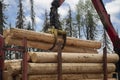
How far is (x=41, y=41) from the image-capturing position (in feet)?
37.7

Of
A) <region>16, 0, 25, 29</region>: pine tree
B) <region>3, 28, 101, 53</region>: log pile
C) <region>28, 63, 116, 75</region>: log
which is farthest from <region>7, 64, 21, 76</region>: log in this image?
<region>16, 0, 25, 29</region>: pine tree

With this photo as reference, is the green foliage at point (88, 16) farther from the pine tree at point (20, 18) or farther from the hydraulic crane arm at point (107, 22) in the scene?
the hydraulic crane arm at point (107, 22)

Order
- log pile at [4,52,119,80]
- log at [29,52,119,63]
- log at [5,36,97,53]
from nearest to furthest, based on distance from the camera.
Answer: log pile at [4,52,119,80]
log at [29,52,119,63]
log at [5,36,97,53]

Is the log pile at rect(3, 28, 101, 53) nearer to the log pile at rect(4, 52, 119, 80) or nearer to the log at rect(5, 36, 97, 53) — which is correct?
the log at rect(5, 36, 97, 53)

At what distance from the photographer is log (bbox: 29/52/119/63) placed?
9719 millimetres

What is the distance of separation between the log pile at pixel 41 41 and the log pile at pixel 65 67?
0.80m

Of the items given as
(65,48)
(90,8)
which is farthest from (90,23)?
(65,48)

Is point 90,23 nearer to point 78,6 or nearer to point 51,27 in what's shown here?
point 78,6

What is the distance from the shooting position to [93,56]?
11273 mm

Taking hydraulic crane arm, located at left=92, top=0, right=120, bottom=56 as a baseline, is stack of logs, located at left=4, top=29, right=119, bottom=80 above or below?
below

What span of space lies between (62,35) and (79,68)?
1452 millimetres

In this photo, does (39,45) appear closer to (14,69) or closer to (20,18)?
(14,69)

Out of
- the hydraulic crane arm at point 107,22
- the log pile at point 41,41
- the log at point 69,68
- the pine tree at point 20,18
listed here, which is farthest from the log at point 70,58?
the pine tree at point 20,18

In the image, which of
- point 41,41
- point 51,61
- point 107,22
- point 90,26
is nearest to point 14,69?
point 51,61
